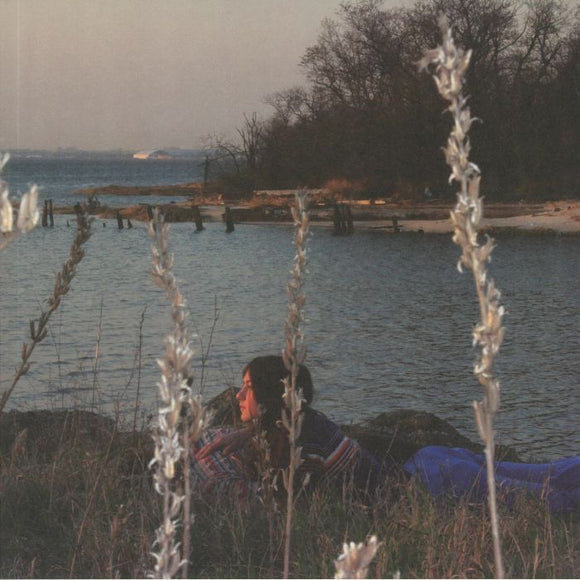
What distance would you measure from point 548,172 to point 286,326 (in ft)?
111

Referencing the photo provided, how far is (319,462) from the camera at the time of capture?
14.5 feet

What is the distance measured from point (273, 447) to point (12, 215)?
323 centimetres

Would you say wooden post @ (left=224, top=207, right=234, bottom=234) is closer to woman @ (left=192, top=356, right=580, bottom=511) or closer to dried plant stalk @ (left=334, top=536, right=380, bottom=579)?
woman @ (left=192, top=356, right=580, bottom=511)

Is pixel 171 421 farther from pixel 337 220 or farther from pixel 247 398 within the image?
pixel 337 220

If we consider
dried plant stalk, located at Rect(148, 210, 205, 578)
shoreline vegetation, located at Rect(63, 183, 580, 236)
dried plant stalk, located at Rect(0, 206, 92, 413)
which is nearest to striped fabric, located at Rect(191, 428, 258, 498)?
dried plant stalk, located at Rect(0, 206, 92, 413)

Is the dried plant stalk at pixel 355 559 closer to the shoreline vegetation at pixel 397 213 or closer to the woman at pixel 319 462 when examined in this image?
the woman at pixel 319 462

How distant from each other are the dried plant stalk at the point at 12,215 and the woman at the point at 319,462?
9.71 ft

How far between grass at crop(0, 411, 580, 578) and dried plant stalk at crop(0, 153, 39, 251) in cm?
184

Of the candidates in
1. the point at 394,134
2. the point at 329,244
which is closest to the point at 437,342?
the point at 329,244

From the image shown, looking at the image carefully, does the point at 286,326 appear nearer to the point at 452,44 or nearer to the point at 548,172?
the point at 452,44

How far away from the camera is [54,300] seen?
213 centimetres

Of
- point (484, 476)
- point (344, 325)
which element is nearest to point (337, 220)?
point (344, 325)

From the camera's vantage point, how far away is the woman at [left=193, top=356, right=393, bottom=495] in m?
4.05

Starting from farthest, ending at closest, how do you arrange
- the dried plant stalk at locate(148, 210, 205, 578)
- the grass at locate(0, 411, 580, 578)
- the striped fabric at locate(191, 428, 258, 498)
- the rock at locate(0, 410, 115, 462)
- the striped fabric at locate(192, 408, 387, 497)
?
1. the rock at locate(0, 410, 115, 462)
2. the striped fabric at locate(192, 408, 387, 497)
3. the striped fabric at locate(191, 428, 258, 498)
4. the grass at locate(0, 411, 580, 578)
5. the dried plant stalk at locate(148, 210, 205, 578)
